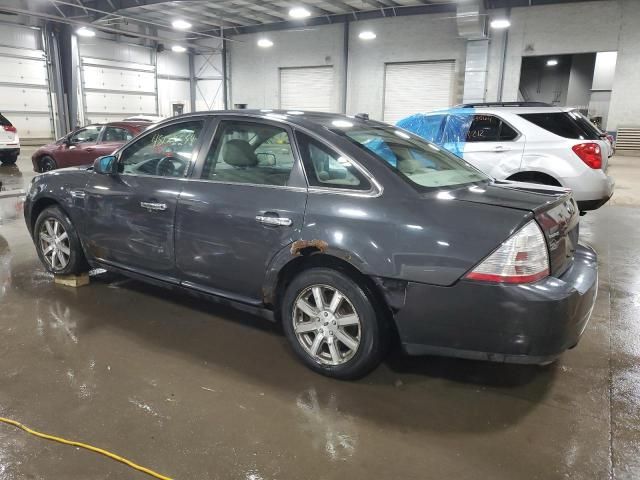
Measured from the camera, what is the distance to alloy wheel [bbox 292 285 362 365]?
2.58m

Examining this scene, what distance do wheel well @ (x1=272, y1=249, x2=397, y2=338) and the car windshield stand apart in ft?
Answer: 1.85

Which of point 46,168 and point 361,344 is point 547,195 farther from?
point 46,168

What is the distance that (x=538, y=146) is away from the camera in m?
5.79

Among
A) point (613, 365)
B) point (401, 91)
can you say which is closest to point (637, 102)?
point (401, 91)

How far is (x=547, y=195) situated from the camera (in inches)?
102

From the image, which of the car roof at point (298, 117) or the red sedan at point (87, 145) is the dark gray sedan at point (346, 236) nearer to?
the car roof at point (298, 117)

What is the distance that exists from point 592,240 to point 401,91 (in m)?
13.8

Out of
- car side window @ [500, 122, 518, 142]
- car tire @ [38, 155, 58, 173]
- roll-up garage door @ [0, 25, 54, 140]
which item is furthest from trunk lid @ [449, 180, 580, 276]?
roll-up garage door @ [0, 25, 54, 140]

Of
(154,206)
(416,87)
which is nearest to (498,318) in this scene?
(154,206)

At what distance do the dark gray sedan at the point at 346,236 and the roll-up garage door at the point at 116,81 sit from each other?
762 inches

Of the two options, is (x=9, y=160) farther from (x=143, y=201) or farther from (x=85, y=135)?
(x=143, y=201)

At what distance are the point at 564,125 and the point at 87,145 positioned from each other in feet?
30.7

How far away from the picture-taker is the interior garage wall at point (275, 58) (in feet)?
64.1

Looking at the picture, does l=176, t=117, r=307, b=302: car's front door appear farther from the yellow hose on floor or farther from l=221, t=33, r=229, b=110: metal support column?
l=221, t=33, r=229, b=110: metal support column
